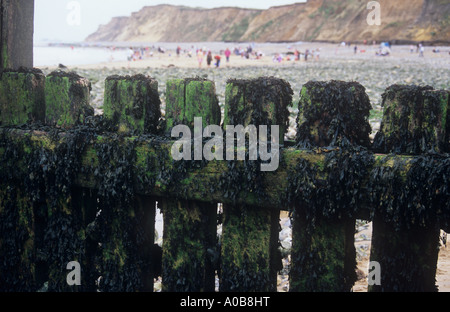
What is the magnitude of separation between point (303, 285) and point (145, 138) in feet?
3.78

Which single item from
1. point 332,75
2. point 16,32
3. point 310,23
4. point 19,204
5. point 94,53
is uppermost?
point 310,23

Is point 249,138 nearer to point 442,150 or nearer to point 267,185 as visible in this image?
point 267,185

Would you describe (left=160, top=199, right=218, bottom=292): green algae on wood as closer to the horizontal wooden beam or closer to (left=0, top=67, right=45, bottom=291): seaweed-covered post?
the horizontal wooden beam

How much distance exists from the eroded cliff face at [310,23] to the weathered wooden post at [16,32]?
311 ft

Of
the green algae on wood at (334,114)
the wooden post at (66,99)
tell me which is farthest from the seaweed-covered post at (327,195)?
the wooden post at (66,99)

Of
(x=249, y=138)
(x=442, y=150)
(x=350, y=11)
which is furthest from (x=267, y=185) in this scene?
(x=350, y=11)

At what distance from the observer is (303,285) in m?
2.55

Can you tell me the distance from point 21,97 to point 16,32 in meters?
0.53

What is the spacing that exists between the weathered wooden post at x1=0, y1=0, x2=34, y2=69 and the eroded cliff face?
94739mm

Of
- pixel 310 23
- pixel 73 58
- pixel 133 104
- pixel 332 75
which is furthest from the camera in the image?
pixel 310 23

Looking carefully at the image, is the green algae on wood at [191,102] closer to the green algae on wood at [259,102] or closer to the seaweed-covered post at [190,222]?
the seaweed-covered post at [190,222]

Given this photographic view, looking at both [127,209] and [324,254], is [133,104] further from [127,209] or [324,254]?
[324,254]

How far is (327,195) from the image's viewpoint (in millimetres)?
2365

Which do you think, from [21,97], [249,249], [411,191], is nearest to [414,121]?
[411,191]
